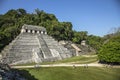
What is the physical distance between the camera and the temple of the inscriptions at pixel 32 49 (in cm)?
5622

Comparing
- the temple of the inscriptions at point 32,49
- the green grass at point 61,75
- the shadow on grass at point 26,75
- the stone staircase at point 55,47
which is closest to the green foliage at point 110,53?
the green grass at point 61,75

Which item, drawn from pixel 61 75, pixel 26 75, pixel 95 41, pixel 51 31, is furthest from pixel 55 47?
pixel 95 41

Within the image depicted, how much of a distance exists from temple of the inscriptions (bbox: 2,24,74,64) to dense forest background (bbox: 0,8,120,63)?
6.22 meters

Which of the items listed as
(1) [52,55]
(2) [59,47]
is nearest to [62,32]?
(2) [59,47]

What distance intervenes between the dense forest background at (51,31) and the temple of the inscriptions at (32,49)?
622cm

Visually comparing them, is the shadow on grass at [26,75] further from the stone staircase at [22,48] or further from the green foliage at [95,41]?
the green foliage at [95,41]

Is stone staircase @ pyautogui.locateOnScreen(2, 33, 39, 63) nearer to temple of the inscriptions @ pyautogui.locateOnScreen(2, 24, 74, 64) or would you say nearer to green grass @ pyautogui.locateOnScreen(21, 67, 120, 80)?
temple of the inscriptions @ pyautogui.locateOnScreen(2, 24, 74, 64)

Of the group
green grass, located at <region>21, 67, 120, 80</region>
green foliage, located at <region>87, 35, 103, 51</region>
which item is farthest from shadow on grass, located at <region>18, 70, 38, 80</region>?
green foliage, located at <region>87, 35, 103, 51</region>

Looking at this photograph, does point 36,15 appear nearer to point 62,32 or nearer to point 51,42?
point 62,32

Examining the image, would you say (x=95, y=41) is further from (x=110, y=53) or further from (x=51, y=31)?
(x=110, y=53)

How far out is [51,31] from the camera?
86.5 meters

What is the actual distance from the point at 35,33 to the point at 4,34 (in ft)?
28.9

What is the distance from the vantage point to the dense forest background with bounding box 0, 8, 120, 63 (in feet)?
189

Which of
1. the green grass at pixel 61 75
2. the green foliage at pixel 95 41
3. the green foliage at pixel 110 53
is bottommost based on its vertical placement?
the green grass at pixel 61 75
